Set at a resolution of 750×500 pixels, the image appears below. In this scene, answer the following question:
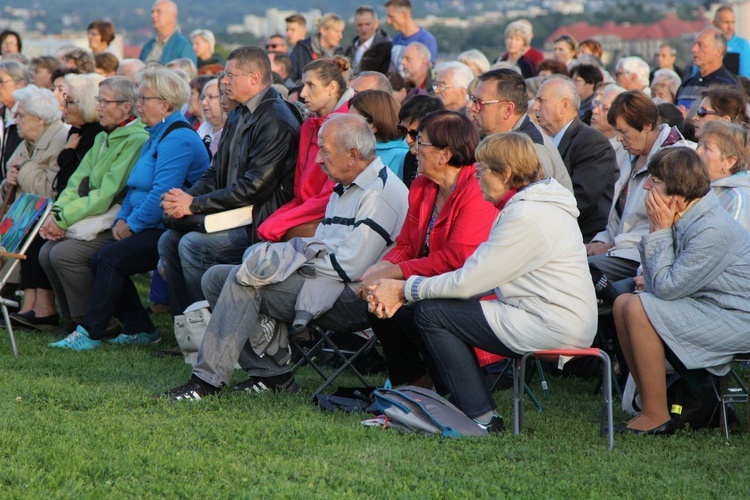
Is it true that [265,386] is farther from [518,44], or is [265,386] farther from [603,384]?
[518,44]

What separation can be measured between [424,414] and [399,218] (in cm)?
132

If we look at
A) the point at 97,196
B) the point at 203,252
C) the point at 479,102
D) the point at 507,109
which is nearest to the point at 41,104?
the point at 97,196

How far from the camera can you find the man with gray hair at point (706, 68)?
1004 cm

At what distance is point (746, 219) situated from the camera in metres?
5.67

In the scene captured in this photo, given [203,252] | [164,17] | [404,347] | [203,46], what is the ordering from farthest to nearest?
[203,46] < [164,17] < [203,252] < [404,347]

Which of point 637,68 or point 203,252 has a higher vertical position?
point 637,68

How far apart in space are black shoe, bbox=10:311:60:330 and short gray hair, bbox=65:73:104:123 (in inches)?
62.7

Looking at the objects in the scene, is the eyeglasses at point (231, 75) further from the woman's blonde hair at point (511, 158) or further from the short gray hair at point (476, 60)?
the short gray hair at point (476, 60)

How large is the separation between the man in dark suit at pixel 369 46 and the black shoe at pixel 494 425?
727 centimetres

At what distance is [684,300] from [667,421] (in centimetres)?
60

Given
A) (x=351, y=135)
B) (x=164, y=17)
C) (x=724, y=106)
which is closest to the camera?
(x=351, y=135)

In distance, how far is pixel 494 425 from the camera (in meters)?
A: 5.21

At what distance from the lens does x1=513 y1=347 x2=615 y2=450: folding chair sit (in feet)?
16.2

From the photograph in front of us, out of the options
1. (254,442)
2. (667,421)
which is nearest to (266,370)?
(254,442)
